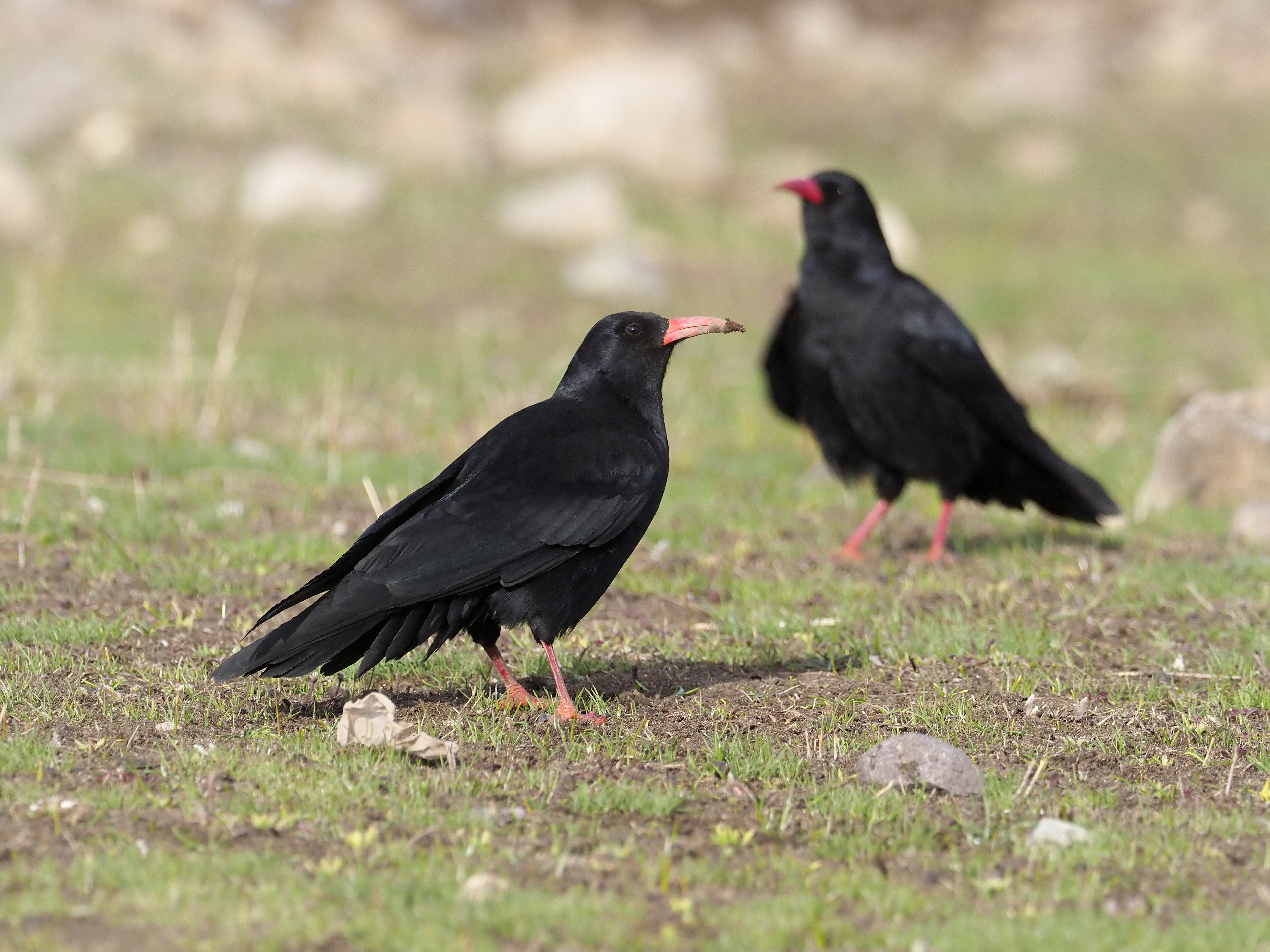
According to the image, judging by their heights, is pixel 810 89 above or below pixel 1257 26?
below

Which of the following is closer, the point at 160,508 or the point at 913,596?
the point at 913,596

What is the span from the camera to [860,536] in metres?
8.23

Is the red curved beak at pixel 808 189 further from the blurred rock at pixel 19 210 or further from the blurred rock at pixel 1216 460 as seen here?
the blurred rock at pixel 19 210

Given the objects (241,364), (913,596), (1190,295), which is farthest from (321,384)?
(1190,295)

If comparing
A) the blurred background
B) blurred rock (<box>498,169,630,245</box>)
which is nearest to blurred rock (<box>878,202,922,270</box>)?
the blurred background

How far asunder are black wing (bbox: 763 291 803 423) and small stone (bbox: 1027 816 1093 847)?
16.0ft

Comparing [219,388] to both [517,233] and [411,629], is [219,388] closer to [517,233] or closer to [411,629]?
[411,629]

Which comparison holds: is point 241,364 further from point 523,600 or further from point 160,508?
point 523,600

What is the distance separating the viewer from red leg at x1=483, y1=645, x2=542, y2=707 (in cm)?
534

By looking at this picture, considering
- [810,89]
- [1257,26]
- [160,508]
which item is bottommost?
[160,508]

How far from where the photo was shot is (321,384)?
42.1 ft

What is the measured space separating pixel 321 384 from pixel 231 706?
7894 mm

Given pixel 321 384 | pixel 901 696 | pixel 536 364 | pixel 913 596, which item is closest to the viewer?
pixel 901 696

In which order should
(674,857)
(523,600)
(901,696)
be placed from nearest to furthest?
(674,857)
(523,600)
(901,696)
